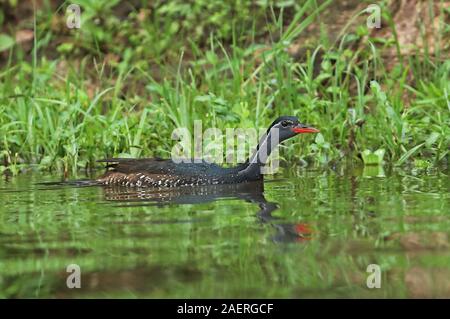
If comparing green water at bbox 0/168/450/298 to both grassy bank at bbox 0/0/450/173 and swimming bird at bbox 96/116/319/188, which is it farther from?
grassy bank at bbox 0/0/450/173

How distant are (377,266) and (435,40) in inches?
277

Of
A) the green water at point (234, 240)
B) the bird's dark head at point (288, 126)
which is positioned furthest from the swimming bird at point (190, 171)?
the green water at point (234, 240)

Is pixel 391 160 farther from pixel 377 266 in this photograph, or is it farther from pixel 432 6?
pixel 377 266

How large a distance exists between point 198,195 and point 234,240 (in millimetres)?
2500

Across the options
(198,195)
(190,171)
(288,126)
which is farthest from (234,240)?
(288,126)

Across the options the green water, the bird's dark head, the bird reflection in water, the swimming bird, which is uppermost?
the bird's dark head

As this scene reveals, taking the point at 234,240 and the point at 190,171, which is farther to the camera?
the point at 190,171

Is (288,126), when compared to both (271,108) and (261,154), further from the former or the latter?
(271,108)

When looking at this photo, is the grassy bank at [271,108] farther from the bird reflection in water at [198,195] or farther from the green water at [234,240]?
the green water at [234,240]

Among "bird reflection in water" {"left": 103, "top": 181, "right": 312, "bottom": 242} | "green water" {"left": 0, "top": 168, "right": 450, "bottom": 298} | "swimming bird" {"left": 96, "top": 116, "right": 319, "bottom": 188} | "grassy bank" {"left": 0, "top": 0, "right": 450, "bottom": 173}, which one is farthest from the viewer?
"grassy bank" {"left": 0, "top": 0, "right": 450, "bottom": 173}

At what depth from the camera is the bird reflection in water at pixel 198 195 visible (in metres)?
6.89

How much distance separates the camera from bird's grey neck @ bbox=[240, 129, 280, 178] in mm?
8914

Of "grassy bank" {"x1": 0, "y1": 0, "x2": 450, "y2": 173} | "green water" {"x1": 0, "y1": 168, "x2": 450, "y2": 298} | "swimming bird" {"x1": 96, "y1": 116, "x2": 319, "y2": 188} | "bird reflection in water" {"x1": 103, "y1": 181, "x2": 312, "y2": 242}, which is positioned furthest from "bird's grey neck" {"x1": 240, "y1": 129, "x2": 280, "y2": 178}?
"grassy bank" {"x1": 0, "y1": 0, "x2": 450, "y2": 173}

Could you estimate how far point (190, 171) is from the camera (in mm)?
8875
